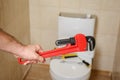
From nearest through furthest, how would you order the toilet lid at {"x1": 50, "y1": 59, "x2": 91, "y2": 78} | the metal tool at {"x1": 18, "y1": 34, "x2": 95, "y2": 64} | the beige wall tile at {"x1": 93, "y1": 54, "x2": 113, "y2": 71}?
the metal tool at {"x1": 18, "y1": 34, "x2": 95, "y2": 64}
the toilet lid at {"x1": 50, "y1": 59, "x2": 91, "y2": 78}
the beige wall tile at {"x1": 93, "y1": 54, "x2": 113, "y2": 71}

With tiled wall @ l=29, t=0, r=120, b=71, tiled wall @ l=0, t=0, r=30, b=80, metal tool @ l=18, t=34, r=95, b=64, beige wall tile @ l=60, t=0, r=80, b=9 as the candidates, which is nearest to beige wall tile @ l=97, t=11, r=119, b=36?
tiled wall @ l=29, t=0, r=120, b=71

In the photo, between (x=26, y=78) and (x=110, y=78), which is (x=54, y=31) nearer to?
(x=26, y=78)

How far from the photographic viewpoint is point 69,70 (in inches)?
71.7

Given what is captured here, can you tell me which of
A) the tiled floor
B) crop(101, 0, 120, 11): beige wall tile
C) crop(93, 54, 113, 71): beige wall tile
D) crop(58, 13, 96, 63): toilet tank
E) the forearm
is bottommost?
the tiled floor

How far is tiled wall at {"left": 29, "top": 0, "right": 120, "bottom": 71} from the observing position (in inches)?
84.5

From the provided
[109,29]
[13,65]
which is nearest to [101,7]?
[109,29]

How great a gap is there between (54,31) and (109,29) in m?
0.60

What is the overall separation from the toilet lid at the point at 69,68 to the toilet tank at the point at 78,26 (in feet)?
0.45

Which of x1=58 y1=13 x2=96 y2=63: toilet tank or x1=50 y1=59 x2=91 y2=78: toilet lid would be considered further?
x1=58 y1=13 x2=96 y2=63: toilet tank

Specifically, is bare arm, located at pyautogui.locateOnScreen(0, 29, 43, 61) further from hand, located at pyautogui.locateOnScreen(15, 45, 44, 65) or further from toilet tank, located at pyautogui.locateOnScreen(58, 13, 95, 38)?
toilet tank, located at pyautogui.locateOnScreen(58, 13, 95, 38)

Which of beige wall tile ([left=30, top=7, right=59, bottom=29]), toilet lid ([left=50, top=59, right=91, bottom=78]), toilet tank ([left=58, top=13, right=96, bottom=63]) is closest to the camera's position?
toilet lid ([left=50, top=59, right=91, bottom=78])

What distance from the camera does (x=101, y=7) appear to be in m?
2.14

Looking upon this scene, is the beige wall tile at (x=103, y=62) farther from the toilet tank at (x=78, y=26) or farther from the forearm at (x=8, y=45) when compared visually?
the forearm at (x=8, y=45)

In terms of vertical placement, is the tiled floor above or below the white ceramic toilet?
below
